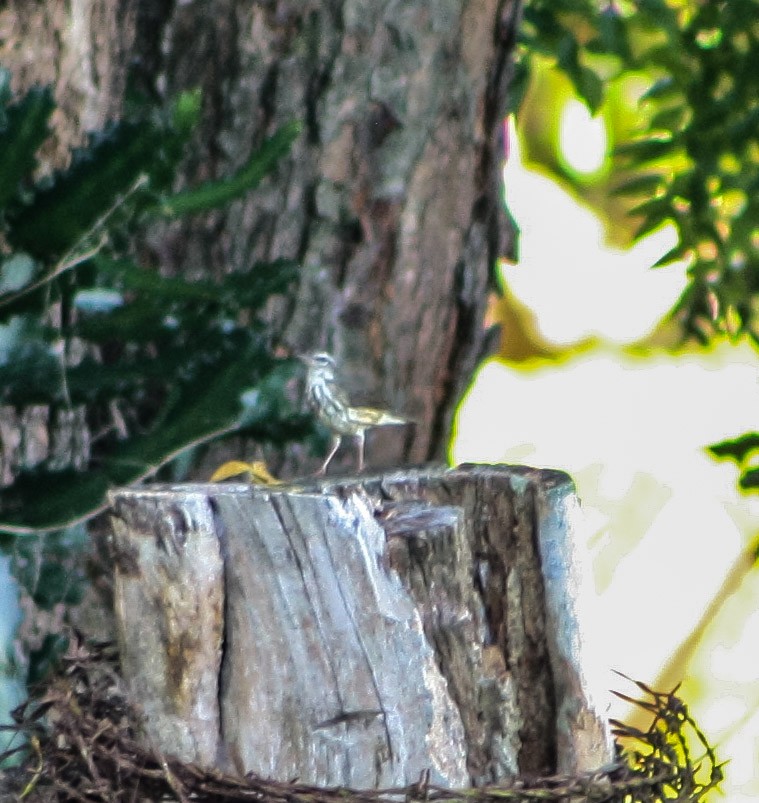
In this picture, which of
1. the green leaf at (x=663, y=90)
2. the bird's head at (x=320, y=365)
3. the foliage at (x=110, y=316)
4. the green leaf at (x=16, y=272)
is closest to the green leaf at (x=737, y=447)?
the bird's head at (x=320, y=365)

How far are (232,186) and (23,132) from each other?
1.18 ft

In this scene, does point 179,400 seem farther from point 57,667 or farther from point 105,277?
point 57,667

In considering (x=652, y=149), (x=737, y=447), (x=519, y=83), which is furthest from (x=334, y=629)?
(x=519, y=83)

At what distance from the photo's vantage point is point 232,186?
2.14 meters

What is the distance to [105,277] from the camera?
215 cm

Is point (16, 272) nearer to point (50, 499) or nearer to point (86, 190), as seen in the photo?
point (86, 190)

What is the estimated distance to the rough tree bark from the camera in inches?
103

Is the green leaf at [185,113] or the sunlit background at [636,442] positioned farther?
the sunlit background at [636,442]

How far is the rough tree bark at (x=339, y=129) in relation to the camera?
2615 millimetres

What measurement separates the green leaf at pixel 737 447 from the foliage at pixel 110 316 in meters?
0.83

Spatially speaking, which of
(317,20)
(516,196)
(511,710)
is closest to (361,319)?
(317,20)

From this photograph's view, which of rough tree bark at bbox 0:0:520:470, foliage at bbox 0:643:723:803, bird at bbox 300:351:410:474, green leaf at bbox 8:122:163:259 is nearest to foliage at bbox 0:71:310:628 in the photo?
green leaf at bbox 8:122:163:259

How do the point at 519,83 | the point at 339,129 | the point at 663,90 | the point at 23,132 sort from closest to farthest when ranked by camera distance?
1. the point at 23,132
2. the point at 339,129
3. the point at 663,90
4. the point at 519,83

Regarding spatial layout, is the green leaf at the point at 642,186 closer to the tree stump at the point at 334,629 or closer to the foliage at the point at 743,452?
the foliage at the point at 743,452
